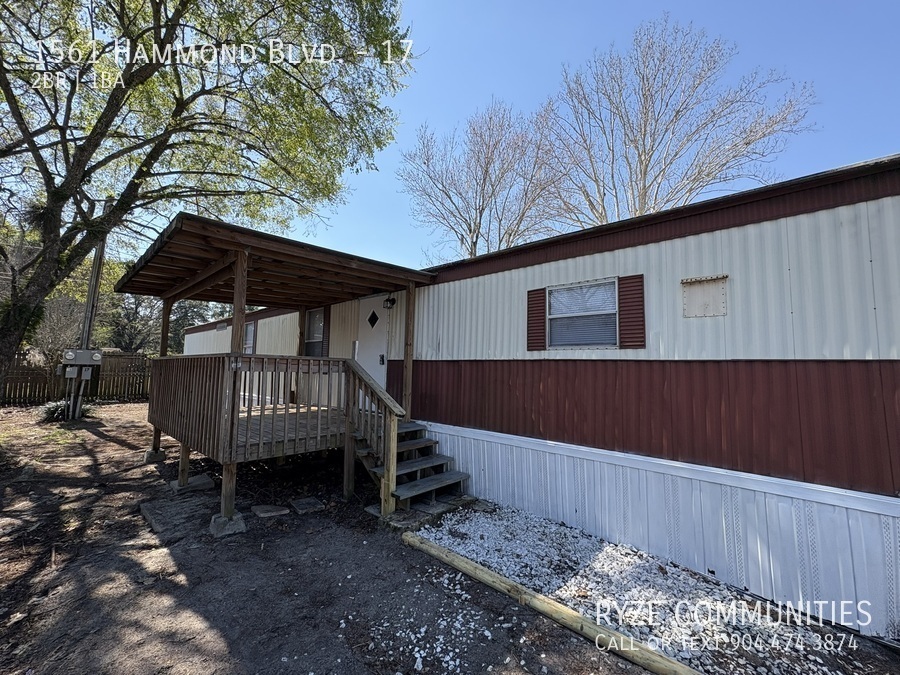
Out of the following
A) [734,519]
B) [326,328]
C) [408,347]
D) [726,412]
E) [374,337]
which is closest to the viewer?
[734,519]

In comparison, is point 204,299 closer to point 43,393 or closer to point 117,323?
point 43,393

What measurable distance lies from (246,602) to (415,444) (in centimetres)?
269

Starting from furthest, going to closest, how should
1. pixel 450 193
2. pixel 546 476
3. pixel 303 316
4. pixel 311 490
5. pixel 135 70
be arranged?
1. pixel 450 193
2. pixel 303 316
3. pixel 135 70
4. pixel 311 490
5. pixel 546 476

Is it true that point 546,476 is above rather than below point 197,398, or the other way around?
below

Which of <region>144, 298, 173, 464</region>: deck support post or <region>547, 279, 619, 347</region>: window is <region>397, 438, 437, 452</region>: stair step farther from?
<region>144, 298, 173, 464</region>: deck support post

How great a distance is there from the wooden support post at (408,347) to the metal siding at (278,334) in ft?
13.3

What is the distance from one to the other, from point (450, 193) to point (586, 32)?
23.1ft

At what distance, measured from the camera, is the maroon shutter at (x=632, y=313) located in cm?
398

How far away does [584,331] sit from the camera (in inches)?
175

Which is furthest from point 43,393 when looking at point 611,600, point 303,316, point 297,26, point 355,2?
point 611,600

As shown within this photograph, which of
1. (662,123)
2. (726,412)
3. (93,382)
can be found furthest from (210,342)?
(662,123)

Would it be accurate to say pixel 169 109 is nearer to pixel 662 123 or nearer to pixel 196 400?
pixel 196 400

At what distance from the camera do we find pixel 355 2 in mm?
7820

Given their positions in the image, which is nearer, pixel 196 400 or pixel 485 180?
pixel 196 400
